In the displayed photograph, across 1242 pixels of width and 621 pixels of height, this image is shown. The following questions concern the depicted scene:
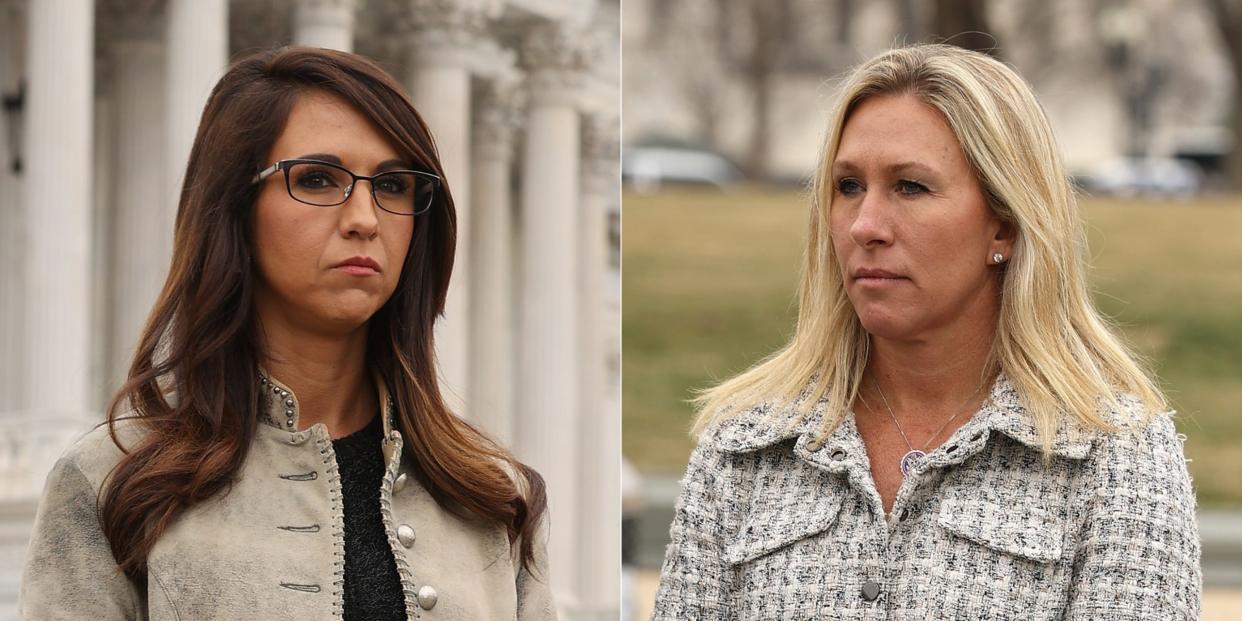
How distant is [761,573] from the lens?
4.10 meters

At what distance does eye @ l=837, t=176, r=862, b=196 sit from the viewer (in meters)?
4.16

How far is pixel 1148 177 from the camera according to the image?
1785 inches

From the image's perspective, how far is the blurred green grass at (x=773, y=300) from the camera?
23453 millimetres

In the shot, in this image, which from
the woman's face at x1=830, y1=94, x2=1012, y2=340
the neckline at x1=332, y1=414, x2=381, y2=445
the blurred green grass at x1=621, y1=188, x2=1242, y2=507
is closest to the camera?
the neckline at x1=332, y1=414, x2=381, y2=445

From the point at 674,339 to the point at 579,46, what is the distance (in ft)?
32.2

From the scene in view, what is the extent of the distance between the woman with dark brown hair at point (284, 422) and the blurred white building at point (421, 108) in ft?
39.1

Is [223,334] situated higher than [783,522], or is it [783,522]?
[223,334]

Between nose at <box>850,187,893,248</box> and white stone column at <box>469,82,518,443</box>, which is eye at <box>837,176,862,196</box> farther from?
white stone column at <box>469,82,518,443</box>

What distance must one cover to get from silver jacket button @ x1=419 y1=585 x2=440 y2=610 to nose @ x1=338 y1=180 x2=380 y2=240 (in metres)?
0.63

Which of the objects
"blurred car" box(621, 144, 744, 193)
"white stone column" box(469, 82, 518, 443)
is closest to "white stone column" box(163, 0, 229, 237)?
"white stone column" box(469, 82, 518, 443)

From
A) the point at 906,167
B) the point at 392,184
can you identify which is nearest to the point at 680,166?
the point at 906,167

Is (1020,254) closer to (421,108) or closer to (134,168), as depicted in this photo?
(421,108)

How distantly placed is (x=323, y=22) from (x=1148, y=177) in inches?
1211

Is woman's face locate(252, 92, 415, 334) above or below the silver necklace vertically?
above
